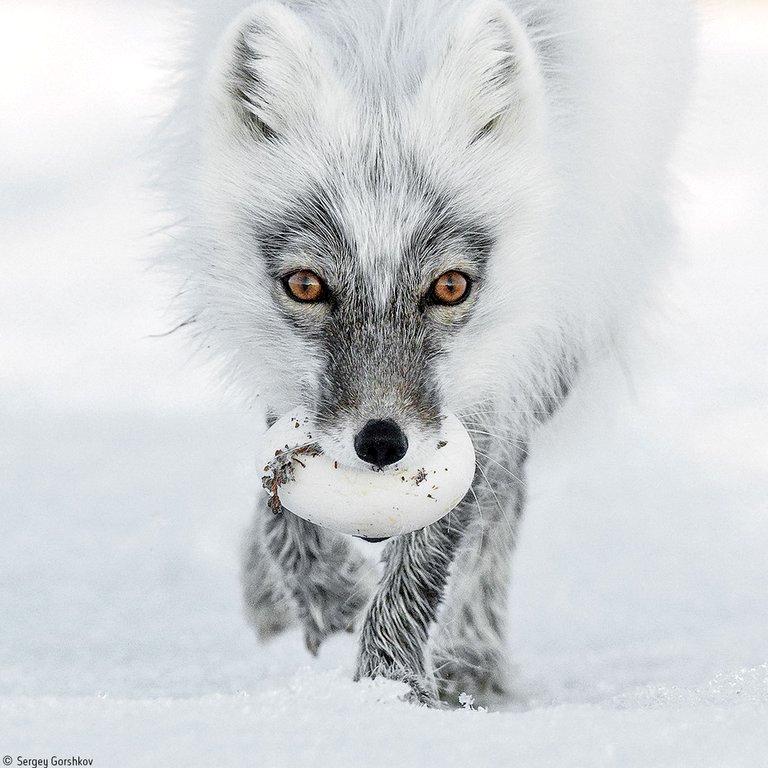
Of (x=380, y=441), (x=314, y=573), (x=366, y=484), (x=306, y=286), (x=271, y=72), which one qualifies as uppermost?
(x=271, y=72)

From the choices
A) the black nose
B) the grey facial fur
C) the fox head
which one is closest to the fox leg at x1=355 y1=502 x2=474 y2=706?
the fox head

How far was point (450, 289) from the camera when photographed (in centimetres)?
346

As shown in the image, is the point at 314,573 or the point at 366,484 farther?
the point at 314,573

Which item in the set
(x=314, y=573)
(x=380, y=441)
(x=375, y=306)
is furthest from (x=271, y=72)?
(x=314, y=573)

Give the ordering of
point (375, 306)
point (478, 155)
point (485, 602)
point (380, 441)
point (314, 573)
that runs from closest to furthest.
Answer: point (380, 441) → point (375, 306) → point (478, 155) → point (314, 573) → point (485, 602)

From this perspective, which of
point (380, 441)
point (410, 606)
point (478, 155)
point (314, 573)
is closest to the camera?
point (380, 441)

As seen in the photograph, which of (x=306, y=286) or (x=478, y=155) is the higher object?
(x=478, y=155)

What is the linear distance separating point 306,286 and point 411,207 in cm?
36

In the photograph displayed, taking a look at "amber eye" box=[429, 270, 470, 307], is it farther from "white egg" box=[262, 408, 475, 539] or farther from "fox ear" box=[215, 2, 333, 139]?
"fox ear" box=[215, 2, 333, 139]

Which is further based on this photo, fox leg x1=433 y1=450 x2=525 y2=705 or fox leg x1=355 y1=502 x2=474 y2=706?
fox leg x1=433 y1=450 x2=525 y2=705

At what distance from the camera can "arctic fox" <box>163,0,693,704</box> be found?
3355 mm

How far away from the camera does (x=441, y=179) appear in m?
3.46

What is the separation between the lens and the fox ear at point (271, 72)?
11.1 ft

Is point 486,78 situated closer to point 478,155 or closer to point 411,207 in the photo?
point 478,155
